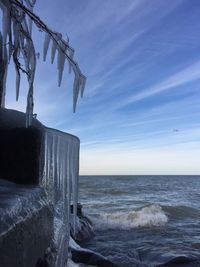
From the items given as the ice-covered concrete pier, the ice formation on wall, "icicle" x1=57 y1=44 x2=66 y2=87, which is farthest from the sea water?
"icicle" x1=57 y1=44 x2=66 y2=87

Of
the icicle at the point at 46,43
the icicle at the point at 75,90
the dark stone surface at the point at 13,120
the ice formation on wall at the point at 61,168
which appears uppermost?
the icicle at the point at 46,43

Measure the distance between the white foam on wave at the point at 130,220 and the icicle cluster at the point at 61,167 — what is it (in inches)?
362

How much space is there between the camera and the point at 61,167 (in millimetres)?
5445

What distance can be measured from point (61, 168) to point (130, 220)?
11.7m

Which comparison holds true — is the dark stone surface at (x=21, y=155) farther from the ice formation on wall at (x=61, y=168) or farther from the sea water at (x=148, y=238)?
the sea water at (x=148, y=238)

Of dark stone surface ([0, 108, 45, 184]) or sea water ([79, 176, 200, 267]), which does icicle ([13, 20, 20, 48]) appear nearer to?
dark stone surface ([0, 108, 45, 184])

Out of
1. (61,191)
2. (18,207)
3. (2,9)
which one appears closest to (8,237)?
(18,207)

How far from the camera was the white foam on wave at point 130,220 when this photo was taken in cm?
1514

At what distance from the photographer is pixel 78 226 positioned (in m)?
12.6

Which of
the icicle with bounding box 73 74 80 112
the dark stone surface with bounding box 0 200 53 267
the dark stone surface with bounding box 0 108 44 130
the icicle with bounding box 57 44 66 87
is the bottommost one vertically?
the dark stone surface with bounding box 0 200 53 267

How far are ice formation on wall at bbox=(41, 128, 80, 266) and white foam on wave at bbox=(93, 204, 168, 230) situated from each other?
30.1 feet

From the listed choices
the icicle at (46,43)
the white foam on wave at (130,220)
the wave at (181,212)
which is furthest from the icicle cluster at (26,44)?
the wave at (181,212)

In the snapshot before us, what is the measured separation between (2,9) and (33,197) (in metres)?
1.94

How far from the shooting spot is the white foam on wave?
15.1m
